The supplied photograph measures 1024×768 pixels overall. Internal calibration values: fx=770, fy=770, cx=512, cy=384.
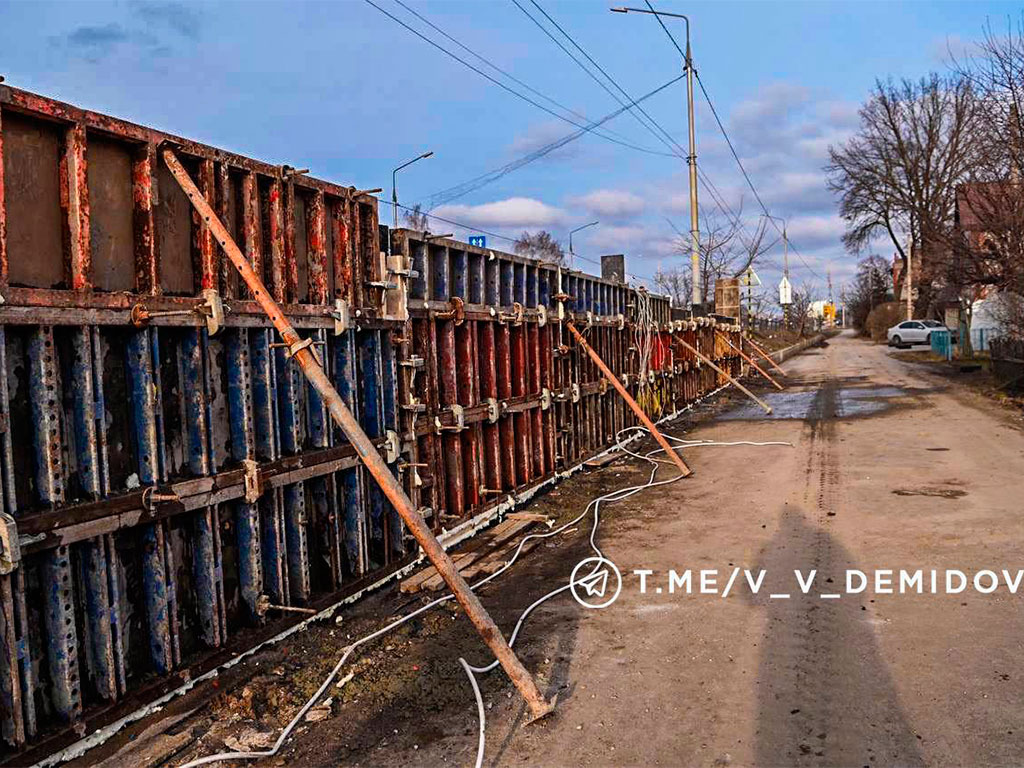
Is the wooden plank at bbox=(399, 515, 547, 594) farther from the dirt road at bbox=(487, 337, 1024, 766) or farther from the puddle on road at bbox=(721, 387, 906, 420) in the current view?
the puddle on road at bbox=(721, 387, 906, 420)

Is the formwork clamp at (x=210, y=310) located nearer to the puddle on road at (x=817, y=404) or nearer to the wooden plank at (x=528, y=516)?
the wooden plank at (x=528, y=516)

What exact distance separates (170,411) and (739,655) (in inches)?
146

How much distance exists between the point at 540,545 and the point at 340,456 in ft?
8.58

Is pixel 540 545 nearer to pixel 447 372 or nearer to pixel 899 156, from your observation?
pixel 447 372

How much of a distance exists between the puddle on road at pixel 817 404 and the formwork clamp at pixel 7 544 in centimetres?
1537

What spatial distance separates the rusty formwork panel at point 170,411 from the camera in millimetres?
3676

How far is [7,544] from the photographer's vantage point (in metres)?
3.36

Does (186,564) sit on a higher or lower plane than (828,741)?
higher

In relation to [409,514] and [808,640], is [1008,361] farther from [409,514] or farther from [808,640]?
[409,514]

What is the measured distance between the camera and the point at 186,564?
454cm

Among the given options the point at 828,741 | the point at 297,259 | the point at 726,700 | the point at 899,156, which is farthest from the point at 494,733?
the point at 899,156

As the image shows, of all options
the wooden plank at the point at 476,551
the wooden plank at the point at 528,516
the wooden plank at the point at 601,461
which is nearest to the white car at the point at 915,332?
the wooden plank at the point at 601,461

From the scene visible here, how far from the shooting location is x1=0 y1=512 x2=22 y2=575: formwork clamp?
3.35 m

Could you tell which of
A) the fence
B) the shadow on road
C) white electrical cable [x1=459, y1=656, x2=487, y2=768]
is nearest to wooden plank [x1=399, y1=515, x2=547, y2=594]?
white electrical cable [x1=459, y1=656, x2=487, y2=768]
